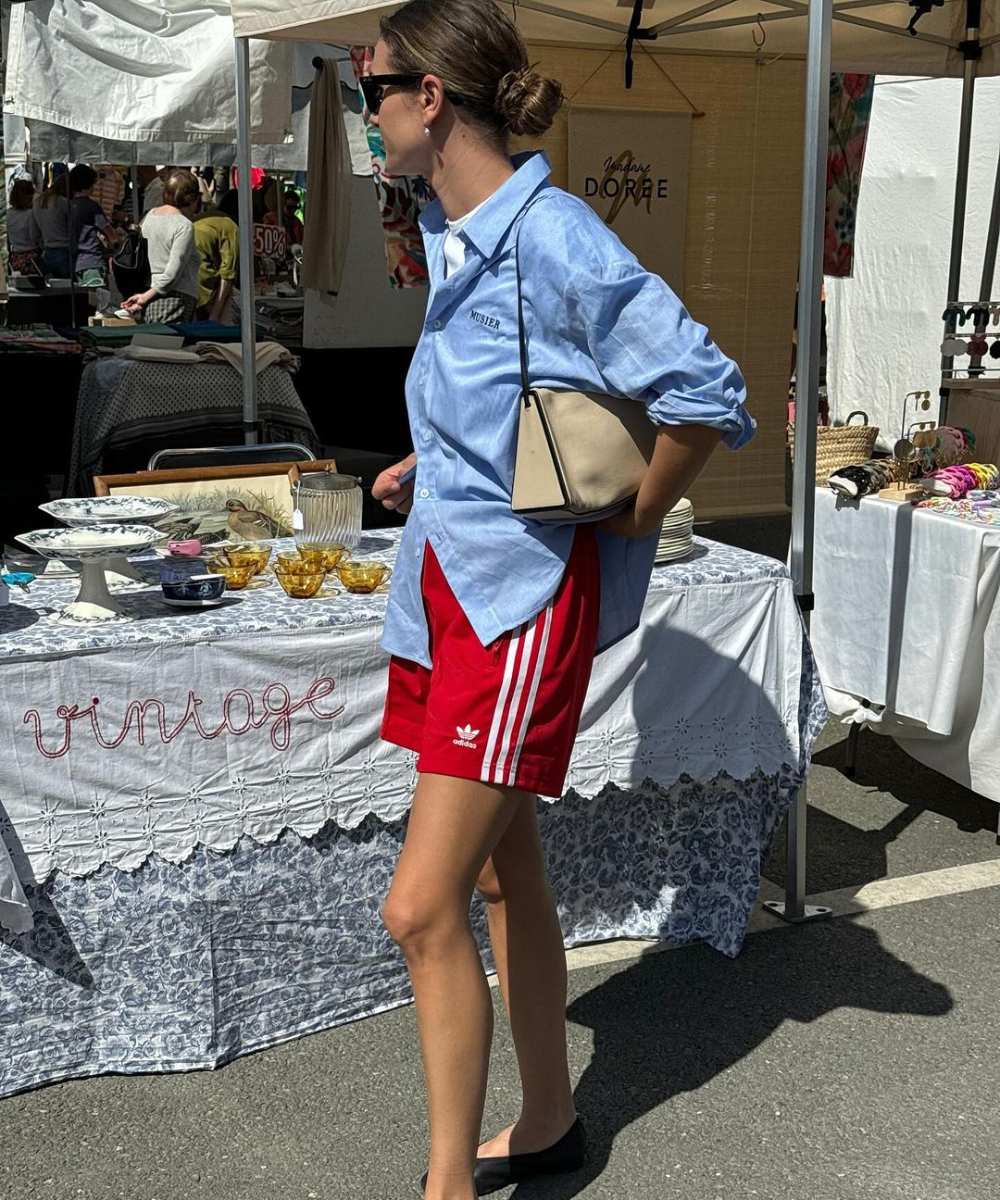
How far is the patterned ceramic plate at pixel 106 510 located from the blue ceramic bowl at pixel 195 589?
25cm

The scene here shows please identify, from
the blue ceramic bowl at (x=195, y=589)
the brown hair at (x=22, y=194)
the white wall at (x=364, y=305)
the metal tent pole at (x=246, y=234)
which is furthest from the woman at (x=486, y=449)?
the brown hair at (x=22, y=194)

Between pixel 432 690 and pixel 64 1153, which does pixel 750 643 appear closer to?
pixel 432 690

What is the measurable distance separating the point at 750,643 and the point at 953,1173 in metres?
1.08

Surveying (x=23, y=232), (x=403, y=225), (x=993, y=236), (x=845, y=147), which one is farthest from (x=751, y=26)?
(x=23, y=232)

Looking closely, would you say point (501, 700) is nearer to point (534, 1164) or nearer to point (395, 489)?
point (395, 489)

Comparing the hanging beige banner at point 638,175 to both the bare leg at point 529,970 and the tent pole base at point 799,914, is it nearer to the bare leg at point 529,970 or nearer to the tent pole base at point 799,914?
the tent pole base at point 799,914

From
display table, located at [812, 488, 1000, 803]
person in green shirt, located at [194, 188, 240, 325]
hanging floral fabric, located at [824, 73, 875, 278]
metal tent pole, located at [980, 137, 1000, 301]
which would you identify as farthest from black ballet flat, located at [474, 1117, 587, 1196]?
person in green shirt, located at [194, 188, 240, 325]

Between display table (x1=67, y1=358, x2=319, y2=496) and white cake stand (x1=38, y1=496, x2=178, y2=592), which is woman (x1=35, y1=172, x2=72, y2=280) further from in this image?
white cake stand (x1=38, y1=496, x2=178, y2=592)

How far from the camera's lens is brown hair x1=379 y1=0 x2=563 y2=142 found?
1.84 m

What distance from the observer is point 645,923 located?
3.06 m

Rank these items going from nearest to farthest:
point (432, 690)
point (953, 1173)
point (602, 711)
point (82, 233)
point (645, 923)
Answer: point (432, 690)
point (953, 1173)
point (602, 711)
point (645, 923)
point (82, 233)

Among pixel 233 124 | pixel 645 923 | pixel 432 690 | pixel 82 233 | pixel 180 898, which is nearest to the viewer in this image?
pixel 432 690

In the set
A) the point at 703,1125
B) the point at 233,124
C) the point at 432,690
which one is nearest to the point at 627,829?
the point at 703,1125

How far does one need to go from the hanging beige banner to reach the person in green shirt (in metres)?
3.75
